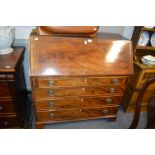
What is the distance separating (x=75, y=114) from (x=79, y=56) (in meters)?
0.67

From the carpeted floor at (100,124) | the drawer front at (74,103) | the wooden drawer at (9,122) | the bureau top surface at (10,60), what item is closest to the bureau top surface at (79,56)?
the bureau top surface at (10,60)

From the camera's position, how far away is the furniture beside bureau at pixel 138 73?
6.04ft

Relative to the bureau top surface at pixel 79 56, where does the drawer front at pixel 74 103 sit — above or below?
below

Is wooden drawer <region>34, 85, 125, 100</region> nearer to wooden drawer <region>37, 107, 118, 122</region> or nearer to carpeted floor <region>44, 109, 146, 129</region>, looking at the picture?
wooden drawer <region>37, 107, 118, 122</region>

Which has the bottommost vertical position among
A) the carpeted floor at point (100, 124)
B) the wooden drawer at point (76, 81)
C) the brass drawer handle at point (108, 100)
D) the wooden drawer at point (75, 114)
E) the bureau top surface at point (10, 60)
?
the carpeted floor at point (100, 124)

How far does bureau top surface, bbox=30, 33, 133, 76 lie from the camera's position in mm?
1388

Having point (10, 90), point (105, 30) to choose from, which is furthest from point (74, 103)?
point (105, 30)

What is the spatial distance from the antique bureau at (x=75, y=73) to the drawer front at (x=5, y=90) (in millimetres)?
206

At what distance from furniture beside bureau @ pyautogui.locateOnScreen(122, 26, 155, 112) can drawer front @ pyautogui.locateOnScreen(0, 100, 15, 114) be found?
1423mm

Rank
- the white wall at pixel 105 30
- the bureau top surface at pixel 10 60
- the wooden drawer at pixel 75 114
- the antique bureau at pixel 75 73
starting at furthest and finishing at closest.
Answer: the white wall at pixel 105 30 < the wooden drawer at pixel 75 114 < the antique bureau at pixel 75 73 < the bureau top surface at pixel 10 60

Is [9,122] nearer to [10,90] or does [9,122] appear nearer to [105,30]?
[10,90]

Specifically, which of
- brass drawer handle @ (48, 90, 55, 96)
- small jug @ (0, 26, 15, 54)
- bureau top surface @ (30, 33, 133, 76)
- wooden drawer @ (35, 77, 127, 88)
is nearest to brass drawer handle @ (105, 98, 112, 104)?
wooden drawer @ (35, 77, 127, 88)

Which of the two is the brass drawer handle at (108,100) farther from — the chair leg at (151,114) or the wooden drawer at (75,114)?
the chair leg at (151,114)
